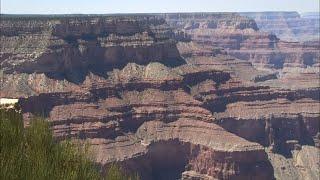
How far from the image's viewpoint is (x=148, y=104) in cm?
7406

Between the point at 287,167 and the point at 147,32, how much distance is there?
29.7m

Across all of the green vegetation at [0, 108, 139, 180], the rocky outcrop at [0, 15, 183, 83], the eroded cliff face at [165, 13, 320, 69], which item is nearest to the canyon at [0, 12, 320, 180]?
the rocky outcrop at [0, 15, 183, 83]

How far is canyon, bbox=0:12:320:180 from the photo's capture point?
2606 inches

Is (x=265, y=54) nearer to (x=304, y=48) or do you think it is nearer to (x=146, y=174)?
(x=304, y=48)

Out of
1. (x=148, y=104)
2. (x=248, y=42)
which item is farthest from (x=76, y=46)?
(x=248, y=42)

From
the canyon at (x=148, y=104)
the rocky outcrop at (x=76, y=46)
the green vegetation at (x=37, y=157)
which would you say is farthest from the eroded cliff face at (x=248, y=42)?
the green vegetation at (x=37, y=157)

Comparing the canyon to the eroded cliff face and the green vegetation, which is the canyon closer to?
the green vegetation

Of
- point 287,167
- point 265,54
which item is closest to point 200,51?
point 287,167

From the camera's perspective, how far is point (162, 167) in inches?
2753

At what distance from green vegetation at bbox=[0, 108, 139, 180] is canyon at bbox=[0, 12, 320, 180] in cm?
4140

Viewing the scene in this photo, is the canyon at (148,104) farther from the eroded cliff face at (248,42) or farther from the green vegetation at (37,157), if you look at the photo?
the eroded cliff face at (248,42)

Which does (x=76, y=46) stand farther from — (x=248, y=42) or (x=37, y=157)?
(x=248, y=42)

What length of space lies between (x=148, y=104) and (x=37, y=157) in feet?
200

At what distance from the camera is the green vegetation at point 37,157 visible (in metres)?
12.4
